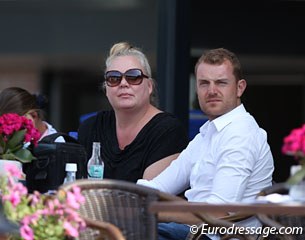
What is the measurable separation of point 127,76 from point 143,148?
0.39 m

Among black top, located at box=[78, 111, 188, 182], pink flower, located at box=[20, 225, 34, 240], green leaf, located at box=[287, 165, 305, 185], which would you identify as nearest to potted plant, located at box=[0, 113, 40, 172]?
black top, located at box=[78, 111, 188, 182]

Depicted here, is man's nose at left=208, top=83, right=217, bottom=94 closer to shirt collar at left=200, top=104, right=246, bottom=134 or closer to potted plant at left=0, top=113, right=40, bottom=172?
shirt collar at left=200, top=104, right=246, bottom=134

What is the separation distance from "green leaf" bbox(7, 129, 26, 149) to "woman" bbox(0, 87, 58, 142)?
3.83ft

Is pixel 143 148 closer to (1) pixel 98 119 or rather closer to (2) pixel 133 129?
(2) pixel 133 129

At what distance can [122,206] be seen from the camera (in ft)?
10.9

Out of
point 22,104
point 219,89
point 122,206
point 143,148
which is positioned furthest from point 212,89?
point 22,104

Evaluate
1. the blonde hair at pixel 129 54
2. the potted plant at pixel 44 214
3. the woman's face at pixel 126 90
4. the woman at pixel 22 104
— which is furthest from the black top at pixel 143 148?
the potted plant at pixel 44 214

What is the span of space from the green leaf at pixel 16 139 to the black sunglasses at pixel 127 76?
0.66m

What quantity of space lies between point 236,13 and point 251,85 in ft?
7.42

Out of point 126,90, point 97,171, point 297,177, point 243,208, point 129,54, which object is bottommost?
point 97,171

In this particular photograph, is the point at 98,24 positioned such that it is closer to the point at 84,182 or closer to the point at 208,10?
the point at 208,10

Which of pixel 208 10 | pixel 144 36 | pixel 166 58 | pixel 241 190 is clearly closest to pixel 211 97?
pixel 241 190

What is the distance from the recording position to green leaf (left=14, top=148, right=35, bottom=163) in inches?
163

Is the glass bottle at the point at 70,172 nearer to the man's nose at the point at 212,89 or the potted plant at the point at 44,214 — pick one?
the man's nose at the point at 212,89
